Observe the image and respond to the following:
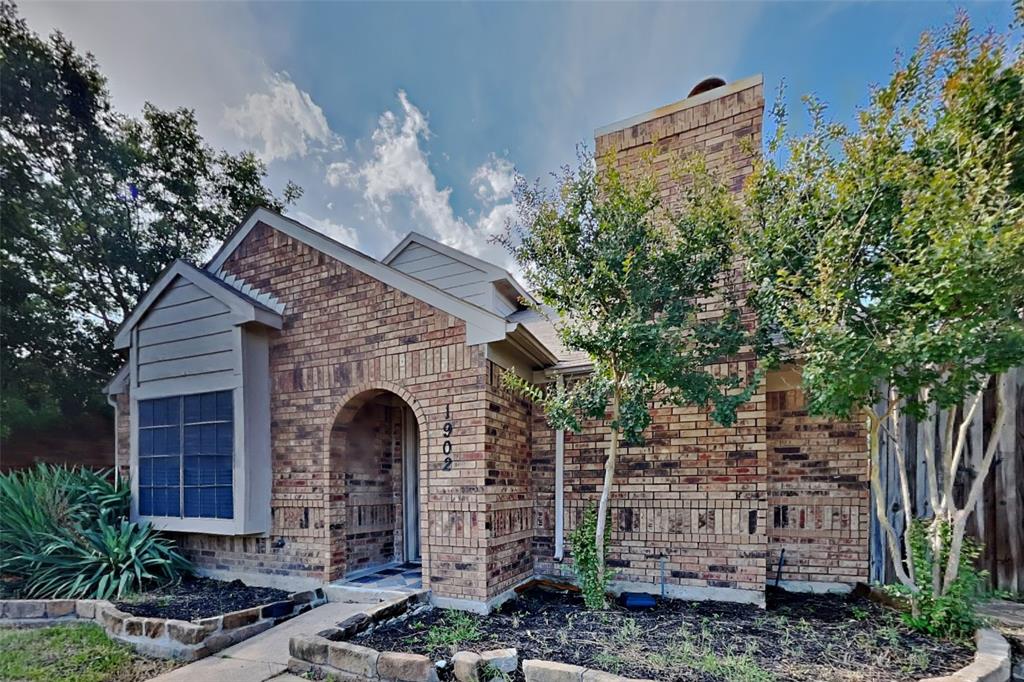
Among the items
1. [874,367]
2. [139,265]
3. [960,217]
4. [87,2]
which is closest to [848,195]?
[960,217]

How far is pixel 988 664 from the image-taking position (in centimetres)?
305

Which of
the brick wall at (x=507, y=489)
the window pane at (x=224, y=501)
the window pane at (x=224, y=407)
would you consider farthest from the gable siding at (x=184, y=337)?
the brick wall at (x=507, y=489)

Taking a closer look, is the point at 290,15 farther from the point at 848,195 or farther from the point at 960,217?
the point at 960,217

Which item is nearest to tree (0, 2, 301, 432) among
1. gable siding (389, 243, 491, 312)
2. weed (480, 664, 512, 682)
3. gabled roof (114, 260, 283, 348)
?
gabled roof (114, 260, 283, 348)

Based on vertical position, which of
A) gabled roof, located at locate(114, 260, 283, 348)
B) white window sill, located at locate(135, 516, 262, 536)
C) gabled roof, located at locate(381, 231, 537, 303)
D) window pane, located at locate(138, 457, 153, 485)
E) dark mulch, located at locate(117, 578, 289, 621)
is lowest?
dark mulch, located at locate(117, 578, 289, 621)

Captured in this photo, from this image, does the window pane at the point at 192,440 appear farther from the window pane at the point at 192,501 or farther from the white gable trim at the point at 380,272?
the white gable trim at the point at 380,272

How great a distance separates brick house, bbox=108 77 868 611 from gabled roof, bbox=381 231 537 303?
11 cm

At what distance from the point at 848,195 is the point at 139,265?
1399cm

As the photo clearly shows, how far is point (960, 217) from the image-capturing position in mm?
3127

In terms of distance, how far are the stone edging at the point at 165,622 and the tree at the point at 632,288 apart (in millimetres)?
3365

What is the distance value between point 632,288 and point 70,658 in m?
6.05

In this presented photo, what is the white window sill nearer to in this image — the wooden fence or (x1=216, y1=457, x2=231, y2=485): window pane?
(x1=216, y1=457, x2=231, y2=485): window pane

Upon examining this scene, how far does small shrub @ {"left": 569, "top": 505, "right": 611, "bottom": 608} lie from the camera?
475 cm

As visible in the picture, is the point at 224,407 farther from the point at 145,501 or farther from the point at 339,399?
the point at 145,501
